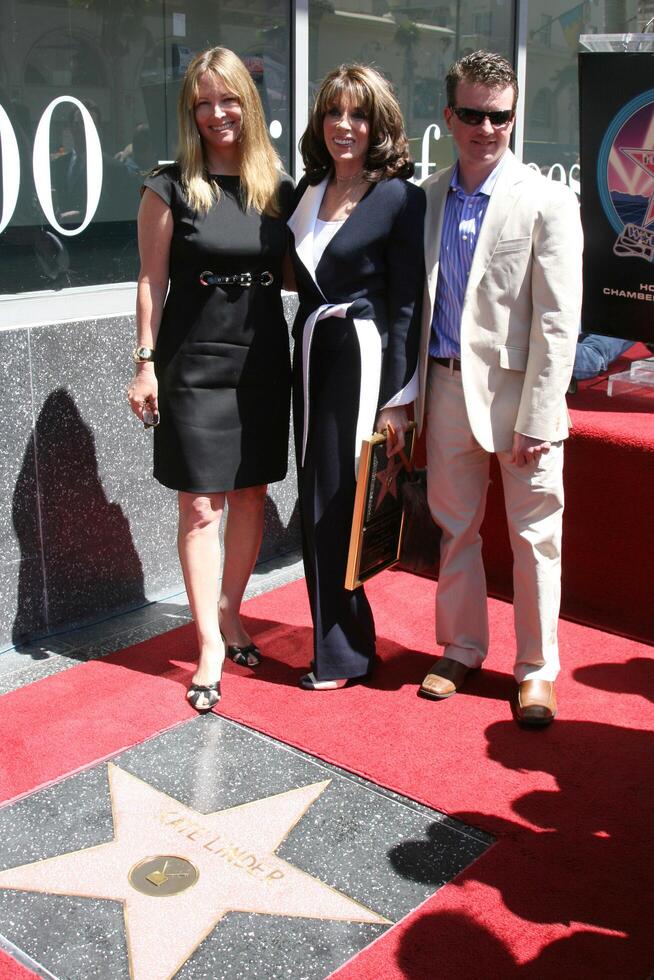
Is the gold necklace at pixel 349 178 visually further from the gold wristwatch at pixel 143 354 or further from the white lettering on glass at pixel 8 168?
the white lettering on glass at pixel 8 168

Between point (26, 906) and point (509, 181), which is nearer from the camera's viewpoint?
point (26, 906)

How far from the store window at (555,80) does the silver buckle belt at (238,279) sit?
3.87 meters

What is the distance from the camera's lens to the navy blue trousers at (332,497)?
3.43 m

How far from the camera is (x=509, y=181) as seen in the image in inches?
125

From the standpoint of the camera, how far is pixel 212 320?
11.4ft

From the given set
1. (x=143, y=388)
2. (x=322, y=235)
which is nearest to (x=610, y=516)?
(x=322, y=235)

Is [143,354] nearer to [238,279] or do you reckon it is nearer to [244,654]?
[238,279]

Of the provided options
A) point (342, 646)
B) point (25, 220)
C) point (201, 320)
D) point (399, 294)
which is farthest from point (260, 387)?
point (25, 220)

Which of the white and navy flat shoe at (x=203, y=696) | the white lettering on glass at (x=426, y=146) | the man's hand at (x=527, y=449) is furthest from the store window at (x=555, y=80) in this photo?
the white and navy flat shoe at (x=203, y=696)

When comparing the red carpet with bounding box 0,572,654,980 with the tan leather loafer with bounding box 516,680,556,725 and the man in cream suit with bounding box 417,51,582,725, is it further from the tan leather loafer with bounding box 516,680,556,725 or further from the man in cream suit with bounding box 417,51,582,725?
the man in cream suit with bounding box 417,51,582,725

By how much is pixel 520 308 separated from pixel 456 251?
274mm

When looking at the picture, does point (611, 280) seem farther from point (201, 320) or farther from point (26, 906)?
point (26, 906)

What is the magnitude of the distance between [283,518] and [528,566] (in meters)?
1.87

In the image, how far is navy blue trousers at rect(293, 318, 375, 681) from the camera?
11.3 feet
